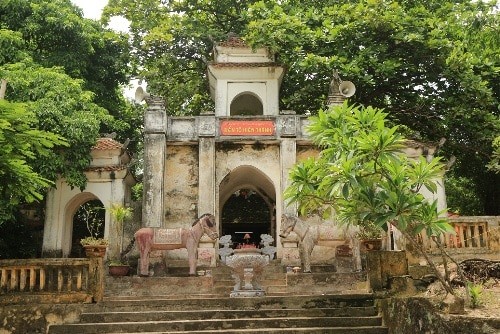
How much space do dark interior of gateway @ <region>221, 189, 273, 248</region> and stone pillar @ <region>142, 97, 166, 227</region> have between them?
6586mm

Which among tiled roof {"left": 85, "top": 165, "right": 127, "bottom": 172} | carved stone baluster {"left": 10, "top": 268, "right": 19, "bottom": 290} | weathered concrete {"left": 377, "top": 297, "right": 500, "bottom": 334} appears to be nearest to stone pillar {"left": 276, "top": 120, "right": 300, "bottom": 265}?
tiled roof {"left": 85, "top": 165, "right": 127, "bottom": 172}

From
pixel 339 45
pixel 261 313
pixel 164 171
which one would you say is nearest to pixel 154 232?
pixel 164 171

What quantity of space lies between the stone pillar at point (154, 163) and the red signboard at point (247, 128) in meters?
1.72

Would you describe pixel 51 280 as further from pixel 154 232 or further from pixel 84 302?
pixel 154 232

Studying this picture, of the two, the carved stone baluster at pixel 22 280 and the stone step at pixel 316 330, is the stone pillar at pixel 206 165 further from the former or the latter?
the stone step at pixel 316 330

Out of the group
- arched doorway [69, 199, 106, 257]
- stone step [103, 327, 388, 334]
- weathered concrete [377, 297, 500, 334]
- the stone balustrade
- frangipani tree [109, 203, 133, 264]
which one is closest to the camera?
weathered concrete [377, 297, 500, 334]

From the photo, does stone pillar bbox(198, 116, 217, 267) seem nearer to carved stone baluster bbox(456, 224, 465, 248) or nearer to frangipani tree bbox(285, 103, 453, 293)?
carved stone baluster bbox(456, 224, 465, 248)

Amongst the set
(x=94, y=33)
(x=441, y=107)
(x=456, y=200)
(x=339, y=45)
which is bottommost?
(x=456, y=200)

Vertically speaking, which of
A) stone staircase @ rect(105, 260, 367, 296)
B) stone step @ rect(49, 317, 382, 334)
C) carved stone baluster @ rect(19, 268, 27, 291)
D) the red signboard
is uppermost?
the red signboard

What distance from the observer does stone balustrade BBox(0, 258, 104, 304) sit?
27.7 ft

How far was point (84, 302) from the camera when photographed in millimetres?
8469

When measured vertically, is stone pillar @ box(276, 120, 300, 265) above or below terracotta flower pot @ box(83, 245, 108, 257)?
above

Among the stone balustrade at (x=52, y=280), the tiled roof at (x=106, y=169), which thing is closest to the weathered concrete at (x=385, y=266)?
the stone balustrade at (x=52, y=280)

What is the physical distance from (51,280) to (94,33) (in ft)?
37.0
